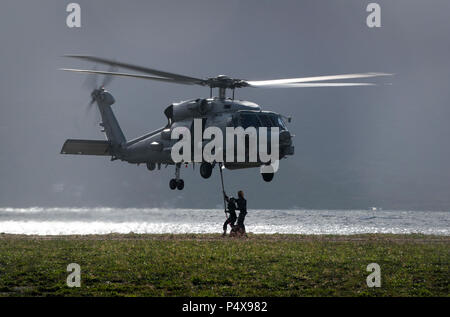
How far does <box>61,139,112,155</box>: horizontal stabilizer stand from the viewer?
4009 cm

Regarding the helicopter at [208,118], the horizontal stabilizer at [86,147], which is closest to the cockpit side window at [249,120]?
the helicopter at [208,118]

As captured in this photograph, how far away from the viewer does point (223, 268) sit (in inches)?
988

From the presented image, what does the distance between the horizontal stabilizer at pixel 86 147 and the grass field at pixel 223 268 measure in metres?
8.71

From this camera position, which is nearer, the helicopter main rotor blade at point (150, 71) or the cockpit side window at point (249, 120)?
the helicopter main rotor blade at point (150, 71)

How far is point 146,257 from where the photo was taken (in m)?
27.5

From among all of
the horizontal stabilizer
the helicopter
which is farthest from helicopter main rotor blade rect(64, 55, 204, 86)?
the horizontal stabilizer

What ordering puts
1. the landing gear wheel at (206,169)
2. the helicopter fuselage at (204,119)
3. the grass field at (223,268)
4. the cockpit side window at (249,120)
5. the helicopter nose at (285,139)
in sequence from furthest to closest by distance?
the landing gear wheel at (206,169), the helicopter fuselage at (204,119), the cockpit side window at (249,120), the helicopter nose at (285,139), the grass field at (223,268)

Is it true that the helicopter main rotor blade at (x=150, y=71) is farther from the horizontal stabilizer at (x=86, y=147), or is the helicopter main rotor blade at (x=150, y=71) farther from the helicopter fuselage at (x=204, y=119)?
the horizontal stabilizer at (x=86, y=147)

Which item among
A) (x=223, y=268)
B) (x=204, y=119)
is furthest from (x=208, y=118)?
(x=223, y=268)

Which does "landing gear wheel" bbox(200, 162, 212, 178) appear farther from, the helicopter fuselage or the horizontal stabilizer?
the horizontal stabilizer

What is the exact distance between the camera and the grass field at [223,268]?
2248 cm
